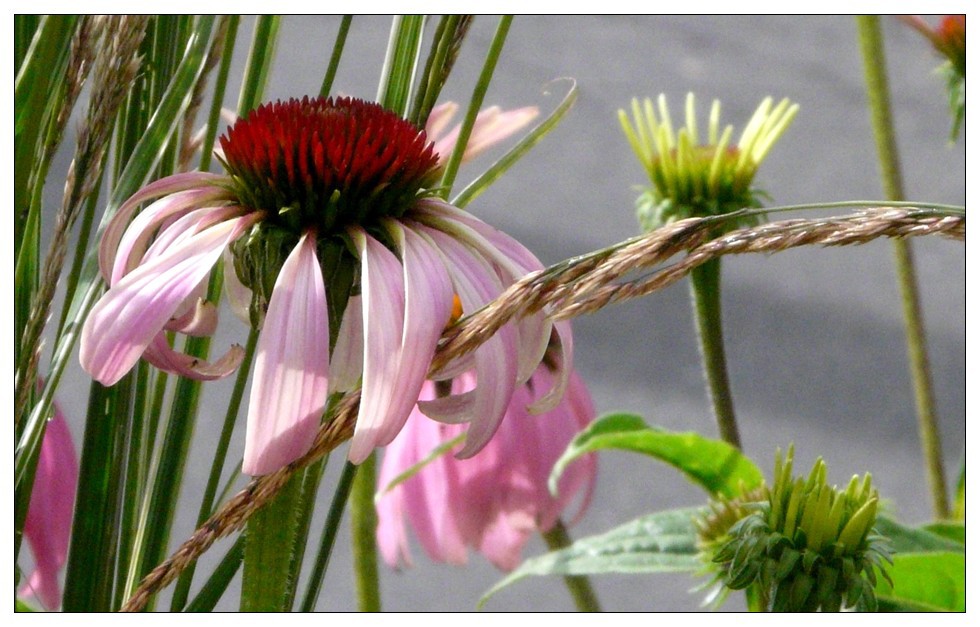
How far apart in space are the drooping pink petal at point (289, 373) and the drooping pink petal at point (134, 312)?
0.05 ft

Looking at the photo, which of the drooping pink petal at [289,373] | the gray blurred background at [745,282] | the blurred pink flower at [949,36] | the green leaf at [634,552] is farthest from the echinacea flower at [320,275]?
the gray blurred background at [745,282]

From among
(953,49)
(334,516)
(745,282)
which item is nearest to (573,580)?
(334,516)

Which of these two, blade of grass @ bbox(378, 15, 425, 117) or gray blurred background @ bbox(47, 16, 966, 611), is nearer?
blade of grass @ bbox(378, 15, 425, 117)

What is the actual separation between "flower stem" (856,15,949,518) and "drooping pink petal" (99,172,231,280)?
318 millimetres

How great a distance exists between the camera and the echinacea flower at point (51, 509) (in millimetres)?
300

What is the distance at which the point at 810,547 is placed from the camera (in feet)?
0.83

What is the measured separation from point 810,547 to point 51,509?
20 centimetres

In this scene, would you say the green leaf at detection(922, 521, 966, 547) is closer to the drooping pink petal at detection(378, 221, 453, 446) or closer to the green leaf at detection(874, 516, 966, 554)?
the green leaf at detection(874, 516, 966, 554)

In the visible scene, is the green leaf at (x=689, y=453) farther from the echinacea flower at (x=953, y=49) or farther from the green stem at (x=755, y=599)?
the echinacea flower at (x=953, y=49)

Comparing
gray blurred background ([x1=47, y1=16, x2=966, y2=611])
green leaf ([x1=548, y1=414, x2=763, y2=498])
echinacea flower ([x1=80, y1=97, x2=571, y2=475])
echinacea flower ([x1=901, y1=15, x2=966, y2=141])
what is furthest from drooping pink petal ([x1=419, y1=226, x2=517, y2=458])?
gray blurred background ([x1=47, y1=16, x2=966, y2=611])

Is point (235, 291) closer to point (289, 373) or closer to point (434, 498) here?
point (289, 373)

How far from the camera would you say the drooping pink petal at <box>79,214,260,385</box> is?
197 mm

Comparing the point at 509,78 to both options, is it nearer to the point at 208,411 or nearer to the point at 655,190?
the point at 208,411

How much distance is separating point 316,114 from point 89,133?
0.05 m
